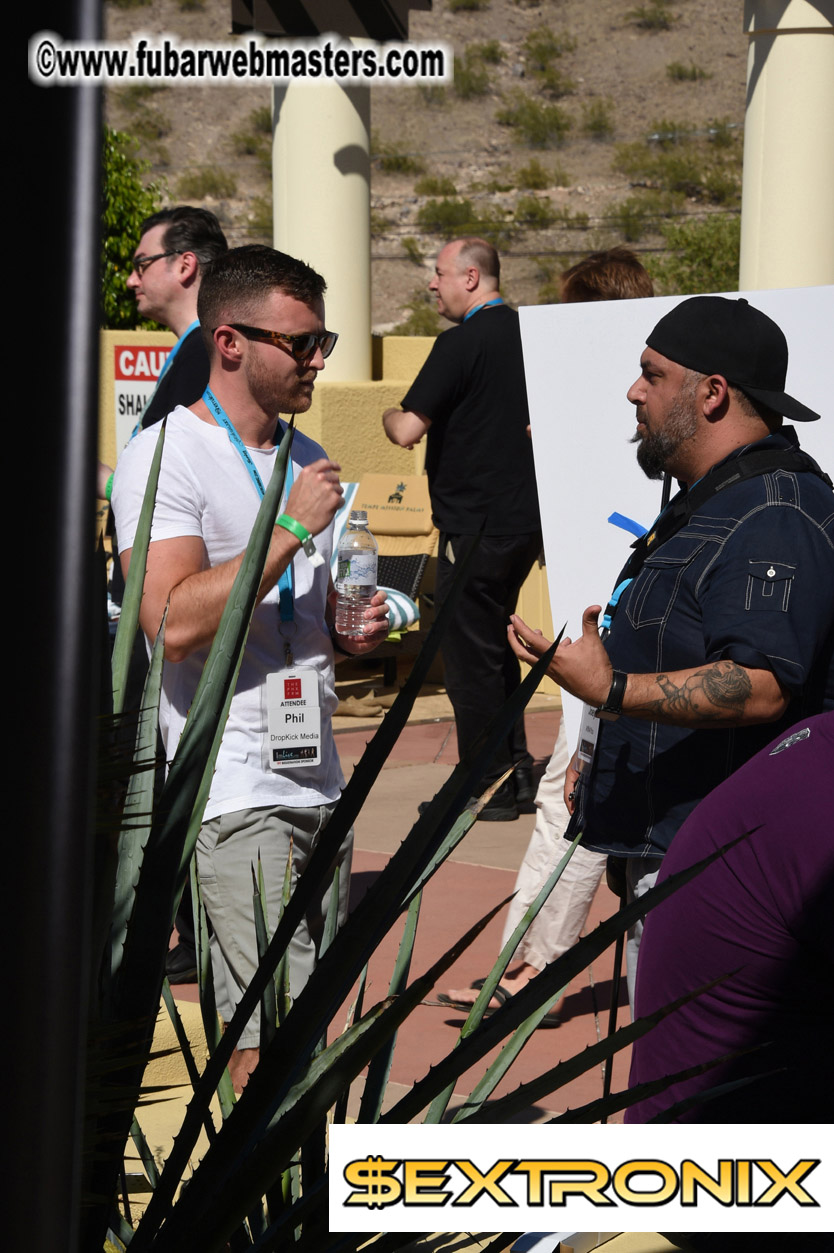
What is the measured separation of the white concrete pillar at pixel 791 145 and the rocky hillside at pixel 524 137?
104 ft

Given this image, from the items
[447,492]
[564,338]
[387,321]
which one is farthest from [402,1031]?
[387,321]

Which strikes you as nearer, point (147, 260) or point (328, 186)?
point (147, 260)

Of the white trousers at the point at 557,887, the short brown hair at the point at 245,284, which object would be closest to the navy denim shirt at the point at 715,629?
the short brown hair at the point at 245,284

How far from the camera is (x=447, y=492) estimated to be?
238 inches

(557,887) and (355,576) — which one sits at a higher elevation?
(355,576)

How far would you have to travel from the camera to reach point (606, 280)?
4188 mm

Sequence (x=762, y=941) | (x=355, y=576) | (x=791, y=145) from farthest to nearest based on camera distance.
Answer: (x=791, y=145)
(x=355, y=576)
(x=762, y=941)

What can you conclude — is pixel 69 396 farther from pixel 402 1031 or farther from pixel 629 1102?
pixel 402 1031

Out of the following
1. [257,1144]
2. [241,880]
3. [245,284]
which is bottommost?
[241,880]

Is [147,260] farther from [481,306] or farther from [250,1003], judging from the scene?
[250,1003]

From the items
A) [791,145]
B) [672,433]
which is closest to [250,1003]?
[672,433]

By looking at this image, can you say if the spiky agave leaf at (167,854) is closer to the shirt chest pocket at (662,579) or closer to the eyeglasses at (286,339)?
the shirt chest pocket at (662,579)

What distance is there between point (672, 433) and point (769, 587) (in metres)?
0.41

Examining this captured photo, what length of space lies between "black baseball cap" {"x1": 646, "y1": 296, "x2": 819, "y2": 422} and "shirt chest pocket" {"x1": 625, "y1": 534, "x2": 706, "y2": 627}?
0.32 m
